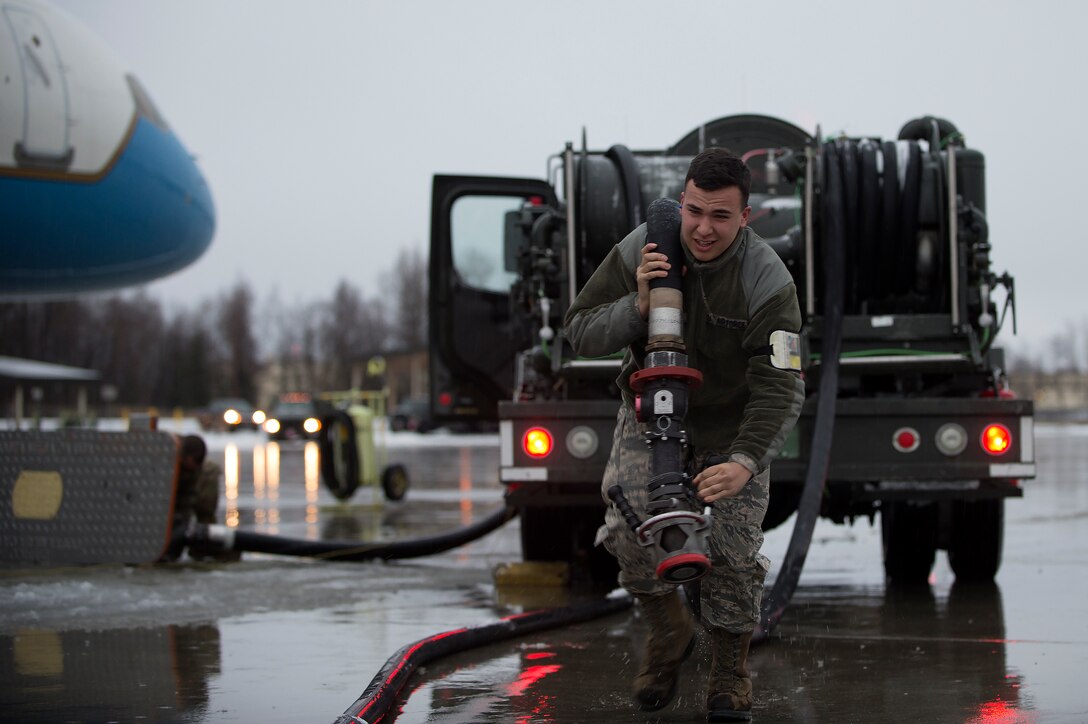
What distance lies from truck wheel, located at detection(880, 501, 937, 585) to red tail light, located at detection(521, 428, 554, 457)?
7.43ft

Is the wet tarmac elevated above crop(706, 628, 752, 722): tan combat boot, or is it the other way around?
crop(706, 628, 752, 722): tan combat boot

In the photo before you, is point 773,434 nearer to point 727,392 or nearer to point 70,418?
point 727,392

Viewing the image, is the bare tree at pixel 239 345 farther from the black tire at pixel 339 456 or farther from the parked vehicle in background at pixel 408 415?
→ the black tire at pixel 339 456

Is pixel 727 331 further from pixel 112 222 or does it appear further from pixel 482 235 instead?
pixel 112 222

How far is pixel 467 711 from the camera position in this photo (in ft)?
15.2

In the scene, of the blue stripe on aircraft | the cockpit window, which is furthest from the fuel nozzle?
the cockpit window

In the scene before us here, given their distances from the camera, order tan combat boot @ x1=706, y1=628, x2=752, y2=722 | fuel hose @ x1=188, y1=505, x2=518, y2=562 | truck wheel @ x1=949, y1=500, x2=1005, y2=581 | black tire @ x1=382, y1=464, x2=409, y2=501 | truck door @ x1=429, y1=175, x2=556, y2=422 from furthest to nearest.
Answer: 1. black tire @ x1=382, y1=464, x2=409, y2=501
2. truck door @ x1=429, y1=175, x2=556, y2=422
3. fuel hose @ x1=188, y1=505, x2=518, y2=562
4. truck wheel @ x1=949, y1=500, x2=1005, y2=581
5. tan combat boot @ x1=706, y1=628, x2=752, y2=722

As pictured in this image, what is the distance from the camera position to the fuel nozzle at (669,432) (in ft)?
12.9

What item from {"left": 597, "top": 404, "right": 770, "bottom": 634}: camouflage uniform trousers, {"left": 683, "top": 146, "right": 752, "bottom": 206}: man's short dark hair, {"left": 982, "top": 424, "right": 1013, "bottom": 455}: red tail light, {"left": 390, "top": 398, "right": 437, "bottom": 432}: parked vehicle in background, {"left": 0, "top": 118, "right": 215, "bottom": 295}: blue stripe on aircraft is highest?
{"left": 0, "top": 118, "right": 215, "bottom": 295}: blue stripe on aircraft

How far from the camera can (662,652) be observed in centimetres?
437

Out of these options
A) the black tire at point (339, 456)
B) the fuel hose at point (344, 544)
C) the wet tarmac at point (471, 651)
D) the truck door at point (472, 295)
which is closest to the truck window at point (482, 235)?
the truck door at point (472, 295)

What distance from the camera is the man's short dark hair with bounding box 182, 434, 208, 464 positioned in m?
9.78

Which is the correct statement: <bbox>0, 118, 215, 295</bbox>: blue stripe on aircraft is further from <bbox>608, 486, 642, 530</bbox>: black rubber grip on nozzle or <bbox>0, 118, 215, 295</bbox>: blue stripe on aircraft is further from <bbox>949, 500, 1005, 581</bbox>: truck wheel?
<bbox>608, 486, 642, 530</bbox>: black rubber grip on nozzle

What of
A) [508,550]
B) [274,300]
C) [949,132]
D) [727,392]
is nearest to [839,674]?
[727,392]
